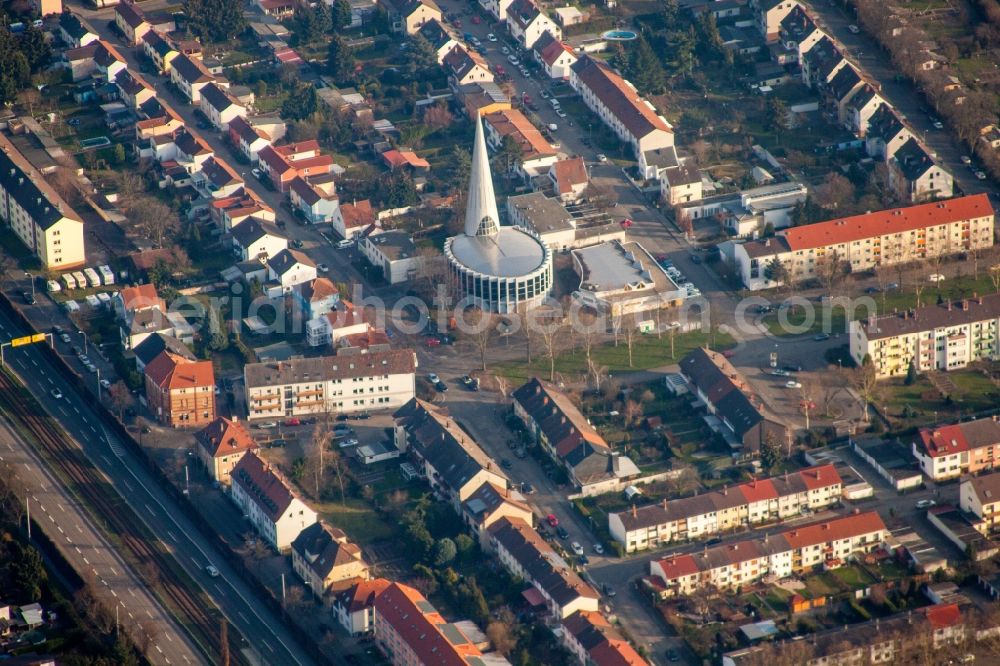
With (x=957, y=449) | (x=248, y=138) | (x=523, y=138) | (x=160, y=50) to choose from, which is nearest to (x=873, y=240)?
(x=957, y=449)

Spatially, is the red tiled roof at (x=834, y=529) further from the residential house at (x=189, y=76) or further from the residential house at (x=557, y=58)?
the residential house at (x=189, y=76)

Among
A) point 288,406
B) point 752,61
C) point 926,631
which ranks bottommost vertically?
point 926,631

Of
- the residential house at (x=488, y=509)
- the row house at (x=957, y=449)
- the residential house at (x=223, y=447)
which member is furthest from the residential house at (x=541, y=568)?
the row house at (x=957, y=449)

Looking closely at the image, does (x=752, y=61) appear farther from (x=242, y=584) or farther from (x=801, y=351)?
(x=242, y=584)

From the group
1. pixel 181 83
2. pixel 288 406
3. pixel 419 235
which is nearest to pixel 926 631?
pixel 288 406

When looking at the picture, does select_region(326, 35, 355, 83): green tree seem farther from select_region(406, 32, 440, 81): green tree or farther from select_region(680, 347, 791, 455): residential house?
select_region(680, 347, 791, 455): residential house

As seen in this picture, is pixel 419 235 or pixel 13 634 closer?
pixel 13 634

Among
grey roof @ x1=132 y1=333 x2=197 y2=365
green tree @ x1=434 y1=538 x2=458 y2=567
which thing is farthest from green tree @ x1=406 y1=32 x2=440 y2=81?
green tree @ x1=434 y1=538 x2=458 y2=567
